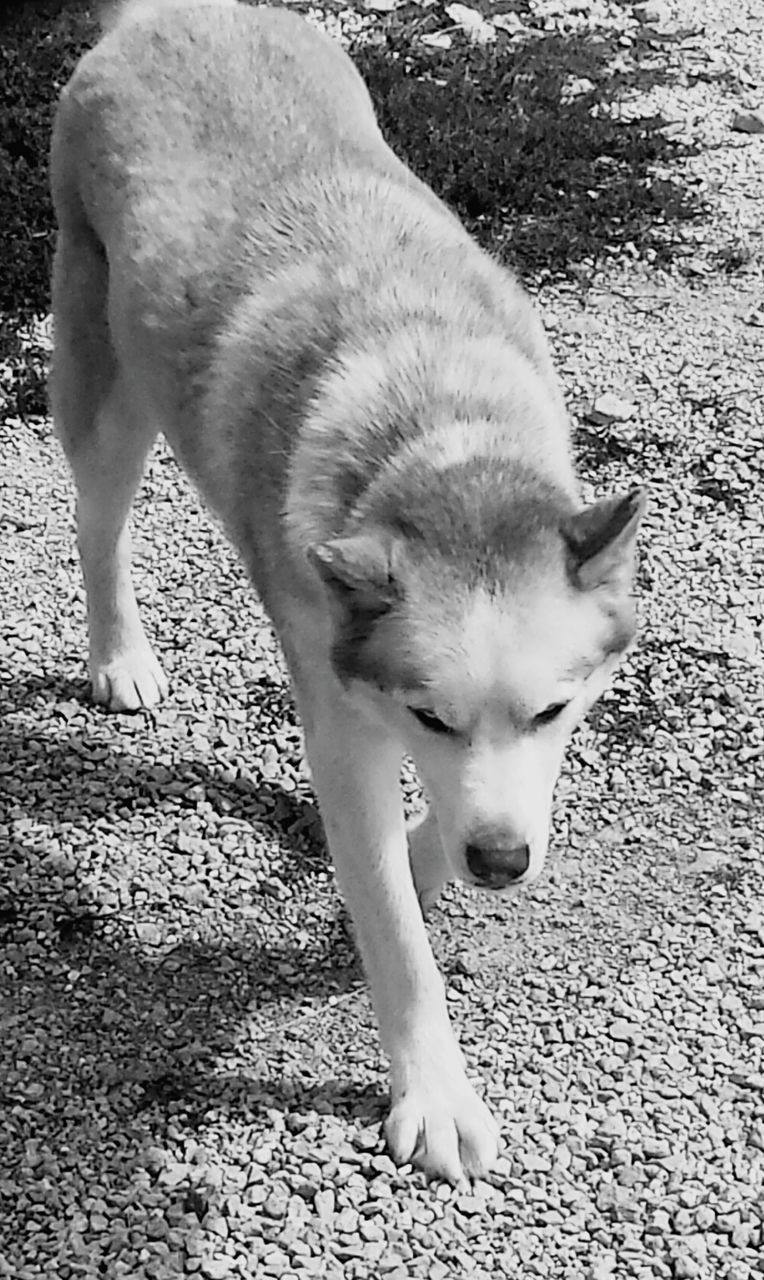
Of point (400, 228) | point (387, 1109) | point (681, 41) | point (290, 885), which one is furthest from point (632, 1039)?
point (681, 41)

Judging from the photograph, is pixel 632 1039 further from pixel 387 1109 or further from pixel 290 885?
pixel 290 885

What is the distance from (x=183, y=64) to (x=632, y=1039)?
2989mm

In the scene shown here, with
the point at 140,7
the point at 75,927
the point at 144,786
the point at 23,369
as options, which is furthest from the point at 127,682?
the point at 23,369

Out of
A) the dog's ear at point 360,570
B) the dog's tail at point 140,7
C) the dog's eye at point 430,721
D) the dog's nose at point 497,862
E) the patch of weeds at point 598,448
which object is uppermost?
the dog's tail at point 140,7

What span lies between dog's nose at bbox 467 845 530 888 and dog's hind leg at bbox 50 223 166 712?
225 cm

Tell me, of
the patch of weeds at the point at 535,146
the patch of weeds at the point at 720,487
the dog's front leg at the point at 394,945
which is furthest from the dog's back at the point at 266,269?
the patch of weeds at the point at 535,146

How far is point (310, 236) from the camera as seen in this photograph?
420 cm

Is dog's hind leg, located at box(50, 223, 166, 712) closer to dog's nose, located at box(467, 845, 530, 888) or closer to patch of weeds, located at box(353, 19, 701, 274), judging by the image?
dog's nose, located at box(467, 845, 530, 888)

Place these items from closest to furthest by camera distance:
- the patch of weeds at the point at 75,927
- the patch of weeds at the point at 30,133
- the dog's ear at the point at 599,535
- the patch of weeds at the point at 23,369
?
the dog's ear at the point at 599,535 < the patch of weeds at the point at 75,927 < the patch of weeds at the point at 23,369 < the patch of weeds at the point at 30,133

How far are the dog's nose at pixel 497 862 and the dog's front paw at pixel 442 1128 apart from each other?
96 centimetres

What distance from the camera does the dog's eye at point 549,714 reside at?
3.28m

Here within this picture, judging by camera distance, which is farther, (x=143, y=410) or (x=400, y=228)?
(x=143, y=410)

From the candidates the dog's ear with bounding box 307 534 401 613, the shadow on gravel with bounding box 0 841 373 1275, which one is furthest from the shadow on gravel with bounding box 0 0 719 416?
the dog's ear with bounding box 307 534 401 613

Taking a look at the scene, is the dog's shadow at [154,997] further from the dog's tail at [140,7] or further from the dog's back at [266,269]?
the dog's tail at [140,7]
